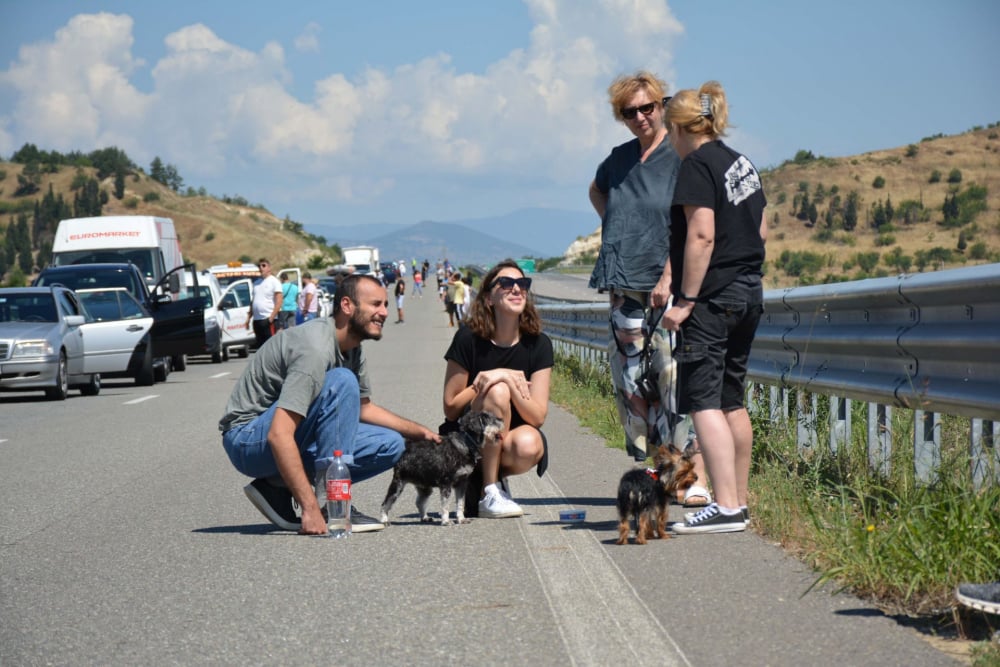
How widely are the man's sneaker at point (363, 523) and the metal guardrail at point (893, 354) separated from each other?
2805 millimetres

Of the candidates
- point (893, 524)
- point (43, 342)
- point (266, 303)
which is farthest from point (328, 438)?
point (266, 303)

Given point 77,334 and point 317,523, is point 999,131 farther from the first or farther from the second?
point 317,523

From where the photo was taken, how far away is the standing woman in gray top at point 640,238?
7.77 m

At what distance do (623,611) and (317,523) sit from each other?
7.81 feet

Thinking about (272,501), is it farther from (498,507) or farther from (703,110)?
(703,110)

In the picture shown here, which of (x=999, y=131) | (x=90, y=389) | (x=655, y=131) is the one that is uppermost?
(x=999, y=131)

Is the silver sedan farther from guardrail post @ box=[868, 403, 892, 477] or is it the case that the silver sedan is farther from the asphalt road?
guardrail post @ box=[868, 403, 892, 477]

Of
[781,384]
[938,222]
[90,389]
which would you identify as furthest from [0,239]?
[781,384]

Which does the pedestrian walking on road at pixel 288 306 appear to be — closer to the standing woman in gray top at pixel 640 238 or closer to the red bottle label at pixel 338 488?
the standing woman in gray top at pixel 640 238

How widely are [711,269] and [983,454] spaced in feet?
5.19

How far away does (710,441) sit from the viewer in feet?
21.8

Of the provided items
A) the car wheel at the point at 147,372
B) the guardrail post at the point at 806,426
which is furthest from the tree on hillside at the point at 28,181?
the guardrail post at the point at 806,426

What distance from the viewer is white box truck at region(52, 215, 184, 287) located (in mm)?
29875

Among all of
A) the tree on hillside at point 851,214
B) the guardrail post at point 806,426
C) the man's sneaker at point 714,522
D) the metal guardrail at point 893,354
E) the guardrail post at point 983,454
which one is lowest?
the man's sneaker at point 714,522
